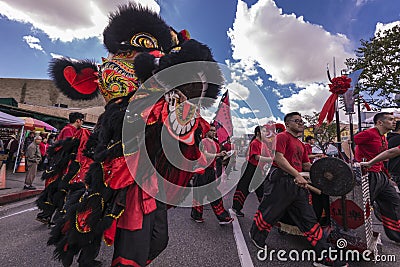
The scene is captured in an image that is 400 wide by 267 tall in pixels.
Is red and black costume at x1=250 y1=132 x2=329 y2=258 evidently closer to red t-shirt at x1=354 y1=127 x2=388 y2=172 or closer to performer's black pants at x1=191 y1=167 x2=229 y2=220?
performer's black pants at x1=191 y1=167 x2=229 y2=220

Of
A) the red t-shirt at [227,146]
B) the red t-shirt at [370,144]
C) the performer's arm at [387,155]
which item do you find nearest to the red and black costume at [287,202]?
the performer's arm at [387,155]

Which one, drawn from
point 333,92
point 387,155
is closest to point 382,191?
point 387,155

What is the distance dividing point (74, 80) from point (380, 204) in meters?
4.00

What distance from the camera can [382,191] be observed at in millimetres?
3221

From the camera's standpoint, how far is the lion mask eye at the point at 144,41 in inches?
76.4

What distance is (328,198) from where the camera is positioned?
3170 mm

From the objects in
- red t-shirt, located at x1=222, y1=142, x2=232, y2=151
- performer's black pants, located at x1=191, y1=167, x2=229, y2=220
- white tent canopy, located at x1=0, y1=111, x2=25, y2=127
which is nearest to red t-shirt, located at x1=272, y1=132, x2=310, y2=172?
performer's black pants, located at x1=191, y1=167, x2=229, y2=220

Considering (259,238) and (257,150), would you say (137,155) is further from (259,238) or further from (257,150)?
(257,150)

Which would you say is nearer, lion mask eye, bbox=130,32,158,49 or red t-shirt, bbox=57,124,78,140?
lion mask eye, bbox=130,32,158,49

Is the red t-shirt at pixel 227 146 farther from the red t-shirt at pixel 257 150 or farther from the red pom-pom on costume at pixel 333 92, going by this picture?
the red pom-pom on costume at pixel 333 92

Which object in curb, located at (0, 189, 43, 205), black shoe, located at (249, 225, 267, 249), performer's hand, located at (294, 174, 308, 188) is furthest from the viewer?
Result: curb, located at (0, 189, 43, 205)

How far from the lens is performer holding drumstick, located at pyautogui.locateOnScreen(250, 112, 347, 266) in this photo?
103 inches

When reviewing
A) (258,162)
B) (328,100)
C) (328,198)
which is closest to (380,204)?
(328,198)

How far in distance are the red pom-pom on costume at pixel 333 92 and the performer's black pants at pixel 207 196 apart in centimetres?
195
